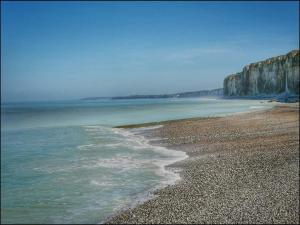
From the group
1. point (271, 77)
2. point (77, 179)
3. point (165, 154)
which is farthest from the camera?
point (271, 77)

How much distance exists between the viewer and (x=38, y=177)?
18.0 metres

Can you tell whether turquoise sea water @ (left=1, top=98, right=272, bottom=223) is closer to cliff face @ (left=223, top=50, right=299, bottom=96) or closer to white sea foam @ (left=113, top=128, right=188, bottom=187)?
white sea foam @ (left=113, top=128, right=188, bottom=187)

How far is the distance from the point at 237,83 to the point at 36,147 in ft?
558

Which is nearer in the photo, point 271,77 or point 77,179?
point 77,179

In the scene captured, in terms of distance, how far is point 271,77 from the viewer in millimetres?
136375

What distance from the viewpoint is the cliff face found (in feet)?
378

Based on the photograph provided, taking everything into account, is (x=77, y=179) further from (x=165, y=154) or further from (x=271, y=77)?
(x=271, y=77)

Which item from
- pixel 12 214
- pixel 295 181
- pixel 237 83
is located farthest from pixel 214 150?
pixel 237 83

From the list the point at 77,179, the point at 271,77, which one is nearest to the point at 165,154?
the point at 77,179

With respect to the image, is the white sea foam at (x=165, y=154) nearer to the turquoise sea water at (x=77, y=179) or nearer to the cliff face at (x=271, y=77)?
the turquoise sea water at (x=77, y=179)

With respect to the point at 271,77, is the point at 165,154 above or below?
below

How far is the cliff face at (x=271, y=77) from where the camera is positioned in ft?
378

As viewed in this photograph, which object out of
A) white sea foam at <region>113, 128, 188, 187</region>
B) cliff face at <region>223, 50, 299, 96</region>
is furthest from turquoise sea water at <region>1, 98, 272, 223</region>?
cliff face at <region>223, 50, 299, 96</region>

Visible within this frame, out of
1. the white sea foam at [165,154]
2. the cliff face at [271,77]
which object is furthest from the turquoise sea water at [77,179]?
the cliff face at [271,77]
